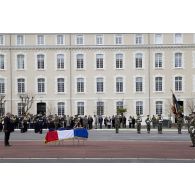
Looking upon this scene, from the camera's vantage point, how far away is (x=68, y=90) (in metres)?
58.7

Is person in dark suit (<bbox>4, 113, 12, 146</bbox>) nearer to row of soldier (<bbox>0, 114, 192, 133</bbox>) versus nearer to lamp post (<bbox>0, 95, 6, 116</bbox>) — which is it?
row of soldier (<bbox>0, 114, 192, 133</bbox>)

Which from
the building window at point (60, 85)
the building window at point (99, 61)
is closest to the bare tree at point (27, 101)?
the building window at point (60, 85)

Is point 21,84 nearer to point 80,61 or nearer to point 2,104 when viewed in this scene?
point 2,104

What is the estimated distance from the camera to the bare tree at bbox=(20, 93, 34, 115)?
56.9 meters

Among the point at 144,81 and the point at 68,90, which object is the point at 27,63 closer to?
the point at 68,90

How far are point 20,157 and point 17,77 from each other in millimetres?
41810

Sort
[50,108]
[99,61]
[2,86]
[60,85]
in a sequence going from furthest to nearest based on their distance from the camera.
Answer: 1. [60,85]
2. [2,86]
3. [99,61]
4. [50,108]

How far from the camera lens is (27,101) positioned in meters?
57.5

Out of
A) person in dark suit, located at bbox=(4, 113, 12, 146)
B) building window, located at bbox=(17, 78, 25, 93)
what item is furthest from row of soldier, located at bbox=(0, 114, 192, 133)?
building window, located at bbox=(17, 78, 25, 93)

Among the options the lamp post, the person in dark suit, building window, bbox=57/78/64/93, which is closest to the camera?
Result: the person in dark suit

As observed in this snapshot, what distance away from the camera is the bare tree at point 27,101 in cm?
5694

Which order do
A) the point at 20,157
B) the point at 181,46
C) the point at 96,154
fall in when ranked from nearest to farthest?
the point at 20,157, the point at 96,154, the point at 181,46

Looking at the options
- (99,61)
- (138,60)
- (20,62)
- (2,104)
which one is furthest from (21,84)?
(138,60)

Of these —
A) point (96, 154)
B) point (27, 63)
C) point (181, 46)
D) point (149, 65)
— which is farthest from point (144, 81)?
point (96, 154)
